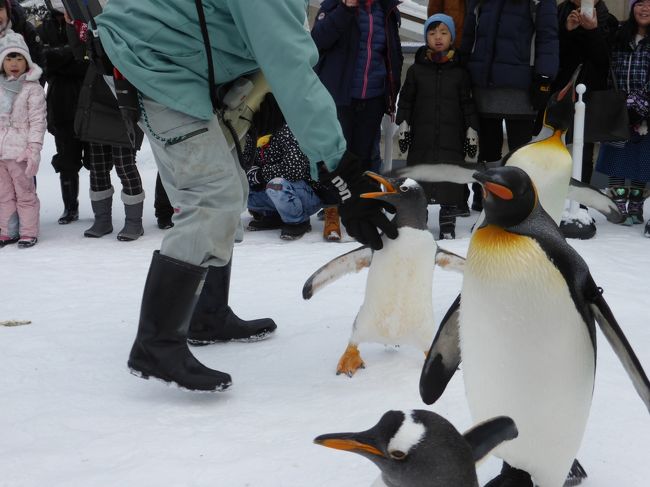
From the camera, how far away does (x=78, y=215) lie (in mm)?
5336

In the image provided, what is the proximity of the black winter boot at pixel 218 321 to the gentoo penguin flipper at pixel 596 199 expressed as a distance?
4.21 ft

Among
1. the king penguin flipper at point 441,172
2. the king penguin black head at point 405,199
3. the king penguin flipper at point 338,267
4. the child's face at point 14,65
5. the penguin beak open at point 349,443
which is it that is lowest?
the king penguin flipper at point 338,267

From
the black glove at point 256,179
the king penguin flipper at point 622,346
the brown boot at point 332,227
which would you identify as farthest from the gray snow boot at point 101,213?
the king penguin flipper at point 622,346

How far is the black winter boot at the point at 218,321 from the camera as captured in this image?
265 centimetres

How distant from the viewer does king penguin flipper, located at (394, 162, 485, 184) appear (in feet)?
7.72

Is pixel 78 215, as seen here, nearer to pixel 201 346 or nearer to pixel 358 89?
pixel 358 89

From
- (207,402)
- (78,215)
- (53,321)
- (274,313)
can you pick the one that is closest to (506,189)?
(207,402)

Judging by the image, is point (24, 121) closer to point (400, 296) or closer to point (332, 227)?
point (332, 227)

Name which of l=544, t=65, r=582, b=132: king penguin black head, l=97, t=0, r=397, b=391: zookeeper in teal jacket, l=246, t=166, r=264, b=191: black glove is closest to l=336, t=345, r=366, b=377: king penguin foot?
l=97, t=0, r=397, b=391: zookeeper in teal jacket

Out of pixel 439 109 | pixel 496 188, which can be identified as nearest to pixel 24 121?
pixel 439 109

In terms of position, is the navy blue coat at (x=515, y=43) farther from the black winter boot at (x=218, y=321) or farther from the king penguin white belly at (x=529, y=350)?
the king penguin white belly at (x=529, y=350)

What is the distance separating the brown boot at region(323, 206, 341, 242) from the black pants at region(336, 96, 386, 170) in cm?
37

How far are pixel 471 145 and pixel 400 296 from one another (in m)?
2.38

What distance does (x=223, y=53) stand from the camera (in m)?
2.12
